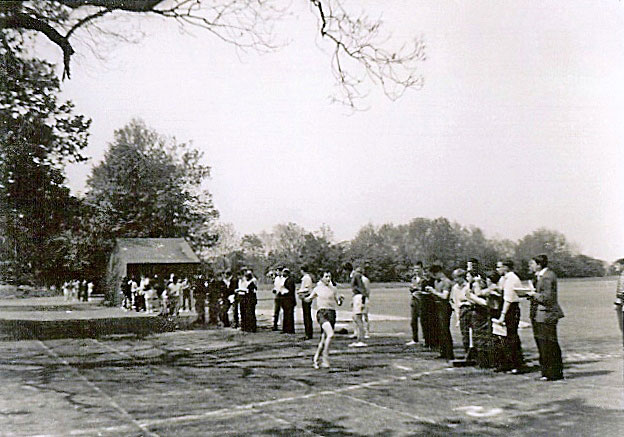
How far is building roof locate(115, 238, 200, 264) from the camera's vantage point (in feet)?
30.6

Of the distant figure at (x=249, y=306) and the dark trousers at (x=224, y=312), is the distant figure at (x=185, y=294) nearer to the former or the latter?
the dark trousers at (x=224, y=312)

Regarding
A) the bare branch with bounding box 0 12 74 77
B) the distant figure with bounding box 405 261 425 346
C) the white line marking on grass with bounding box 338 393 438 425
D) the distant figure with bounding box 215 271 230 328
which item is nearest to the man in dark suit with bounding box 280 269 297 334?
the distant figure with bounding box 215 271 230 328

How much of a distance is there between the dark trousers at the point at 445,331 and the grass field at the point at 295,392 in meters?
0.38

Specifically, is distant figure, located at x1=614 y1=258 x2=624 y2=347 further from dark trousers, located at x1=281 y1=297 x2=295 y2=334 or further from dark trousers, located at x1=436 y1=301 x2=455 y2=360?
dark trousers, located at x1=281 y1=297 x2=295 y2=334

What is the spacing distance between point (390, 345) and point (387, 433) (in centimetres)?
608

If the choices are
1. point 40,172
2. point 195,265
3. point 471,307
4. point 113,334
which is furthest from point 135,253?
point 471,307

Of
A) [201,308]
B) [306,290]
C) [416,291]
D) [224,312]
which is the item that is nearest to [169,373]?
[306,290]

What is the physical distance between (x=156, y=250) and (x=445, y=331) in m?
4.92

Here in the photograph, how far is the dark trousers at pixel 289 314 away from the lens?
43.3 feet

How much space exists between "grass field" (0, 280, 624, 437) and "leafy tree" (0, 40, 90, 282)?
170cm

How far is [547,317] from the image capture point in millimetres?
7840

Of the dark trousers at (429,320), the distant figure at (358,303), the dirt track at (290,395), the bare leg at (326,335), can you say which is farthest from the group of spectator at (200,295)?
the dark trousers at (429,320)

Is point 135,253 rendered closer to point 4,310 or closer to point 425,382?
point 4,310

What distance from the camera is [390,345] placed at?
11.5 m
